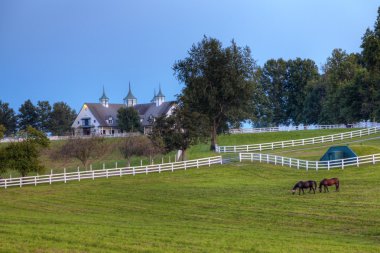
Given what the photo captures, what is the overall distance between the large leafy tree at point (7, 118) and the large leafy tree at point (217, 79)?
65.8m

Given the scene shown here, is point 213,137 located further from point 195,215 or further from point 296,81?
point 296,81

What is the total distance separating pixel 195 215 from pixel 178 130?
96.8 feet

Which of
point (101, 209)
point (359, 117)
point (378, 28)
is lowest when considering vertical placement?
point (101, 209)

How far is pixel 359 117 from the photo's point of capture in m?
87.8

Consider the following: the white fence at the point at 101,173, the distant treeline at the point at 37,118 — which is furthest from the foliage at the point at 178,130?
the distant treeline at the point at 37,118

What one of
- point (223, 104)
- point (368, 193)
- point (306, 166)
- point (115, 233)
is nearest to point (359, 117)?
point (223, 104)

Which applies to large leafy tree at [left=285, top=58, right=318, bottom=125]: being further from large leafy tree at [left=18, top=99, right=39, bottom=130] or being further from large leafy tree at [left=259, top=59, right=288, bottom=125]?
large leafy tree at [left=18, top=99, right=39, bottom=130]

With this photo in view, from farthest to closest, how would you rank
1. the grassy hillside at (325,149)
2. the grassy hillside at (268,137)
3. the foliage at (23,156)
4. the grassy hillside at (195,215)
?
the grassy hillside at (268,137) → the grassy hillside at (325,149) → the foliage at (23,156) → the grassy hillside at (195,215)

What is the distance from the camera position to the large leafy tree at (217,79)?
215ft

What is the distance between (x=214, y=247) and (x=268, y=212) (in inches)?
385

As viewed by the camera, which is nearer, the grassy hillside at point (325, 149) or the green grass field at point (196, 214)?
the green grass field at point (196, 214)

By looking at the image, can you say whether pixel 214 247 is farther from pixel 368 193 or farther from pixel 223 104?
pixel 223 104

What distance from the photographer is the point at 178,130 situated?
5625 cm

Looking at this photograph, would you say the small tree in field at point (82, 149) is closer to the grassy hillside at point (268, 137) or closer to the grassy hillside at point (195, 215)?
the grassy hillside at point (195, 215)
